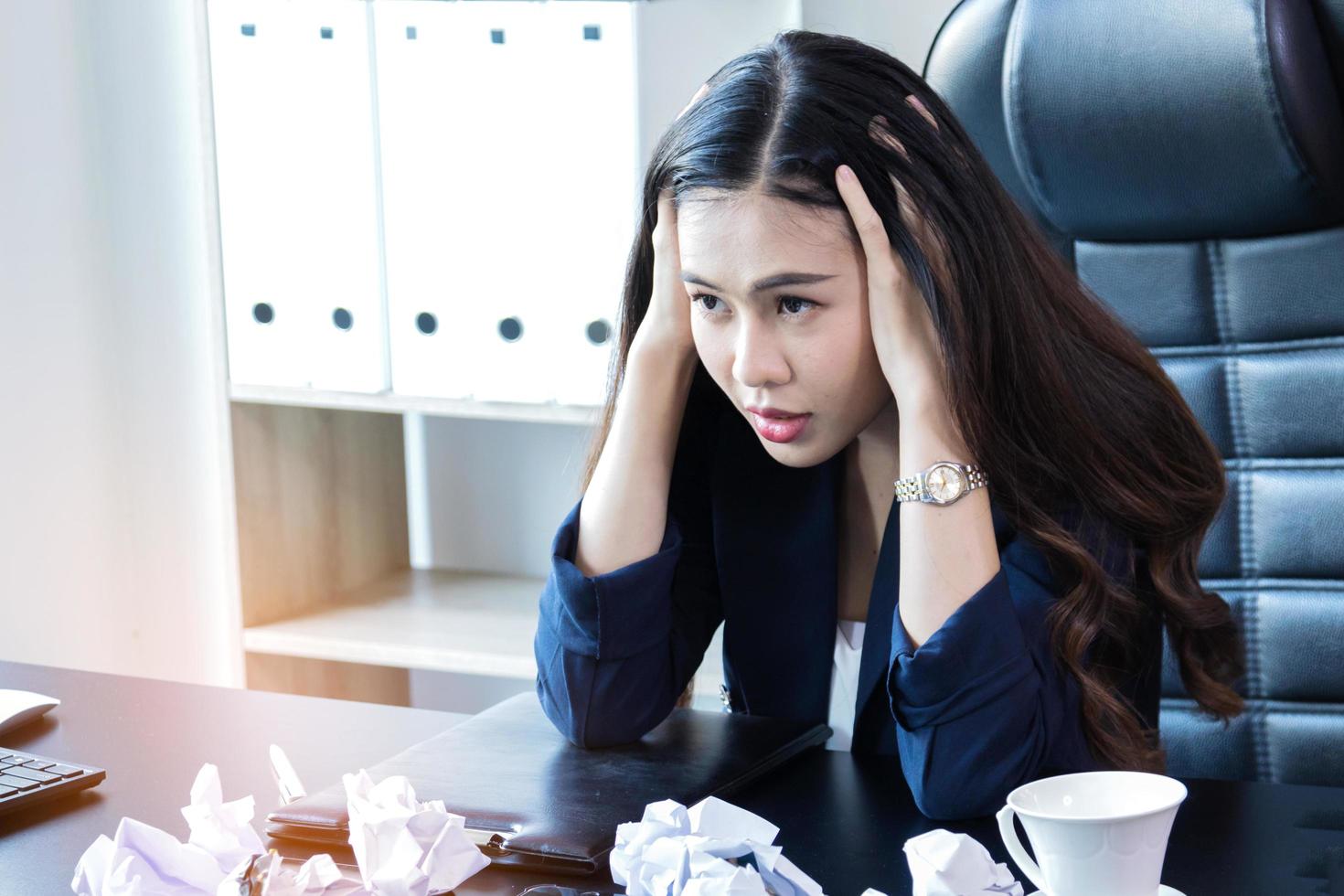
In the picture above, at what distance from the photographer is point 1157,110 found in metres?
1.27

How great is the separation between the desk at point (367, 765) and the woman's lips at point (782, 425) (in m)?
0.24

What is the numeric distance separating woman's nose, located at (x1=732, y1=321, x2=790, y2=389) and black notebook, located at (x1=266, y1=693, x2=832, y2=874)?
10.0 inches

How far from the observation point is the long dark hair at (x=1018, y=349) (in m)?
1.07

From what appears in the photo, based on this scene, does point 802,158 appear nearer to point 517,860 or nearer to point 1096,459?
point 1096,459

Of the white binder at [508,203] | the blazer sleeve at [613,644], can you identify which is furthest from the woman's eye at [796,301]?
the white binder at [508,203]

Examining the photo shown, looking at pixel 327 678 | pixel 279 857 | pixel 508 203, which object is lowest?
pixel 327 678

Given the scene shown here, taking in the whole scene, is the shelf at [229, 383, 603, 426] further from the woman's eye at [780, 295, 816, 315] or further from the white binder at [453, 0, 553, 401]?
the woman's eye at [780, 295, 816, 315]

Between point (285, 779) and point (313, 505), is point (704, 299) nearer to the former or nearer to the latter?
point (285, 779)

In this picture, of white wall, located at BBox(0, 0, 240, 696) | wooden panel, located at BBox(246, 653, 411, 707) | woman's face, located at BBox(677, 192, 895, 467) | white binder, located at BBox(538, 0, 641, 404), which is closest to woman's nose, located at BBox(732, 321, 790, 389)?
woman's face, located at BBox(677, 192, 895, 467)

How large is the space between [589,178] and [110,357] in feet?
3.20

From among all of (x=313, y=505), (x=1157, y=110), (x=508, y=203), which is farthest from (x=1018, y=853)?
(x=313, y=505)

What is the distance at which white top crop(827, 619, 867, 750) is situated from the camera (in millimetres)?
1295

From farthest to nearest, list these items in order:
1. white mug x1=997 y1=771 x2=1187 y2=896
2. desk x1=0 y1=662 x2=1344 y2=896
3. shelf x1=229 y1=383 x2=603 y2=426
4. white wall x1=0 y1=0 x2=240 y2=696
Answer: white wall x1=0 y1=0 x2=240 y2=696
shelf x1=229 y1=383 x2=603 y2=426
desk x1=0 y1=662 x2=1344 y2=896
white mug x1=997 y1=771 x2=1187 y2=896

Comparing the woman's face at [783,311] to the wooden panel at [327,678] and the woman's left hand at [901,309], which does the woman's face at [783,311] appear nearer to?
the woman's left hand at [901,309]
